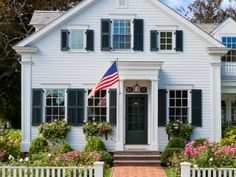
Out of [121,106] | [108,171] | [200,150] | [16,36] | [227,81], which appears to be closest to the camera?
[200,150]

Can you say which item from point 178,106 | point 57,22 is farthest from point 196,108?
point 57,22

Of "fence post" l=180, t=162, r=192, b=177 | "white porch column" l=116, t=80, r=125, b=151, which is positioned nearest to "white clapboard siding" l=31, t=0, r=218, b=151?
"white porch column" l=116, t=80, r=125, b=151

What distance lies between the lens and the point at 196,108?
77.5 feet

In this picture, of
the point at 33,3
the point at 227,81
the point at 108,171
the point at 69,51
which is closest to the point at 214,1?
the point at 33,3

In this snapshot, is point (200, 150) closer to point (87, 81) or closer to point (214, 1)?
point (87, 81)

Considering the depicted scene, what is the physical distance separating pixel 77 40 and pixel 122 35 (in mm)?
2091

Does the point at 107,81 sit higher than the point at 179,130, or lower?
higher

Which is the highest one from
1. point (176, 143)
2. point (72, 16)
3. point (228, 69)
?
point (72, 16)

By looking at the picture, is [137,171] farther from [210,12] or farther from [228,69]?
[210,12]

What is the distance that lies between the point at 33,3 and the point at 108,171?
1967 cm

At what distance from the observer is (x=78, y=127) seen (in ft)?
76.9

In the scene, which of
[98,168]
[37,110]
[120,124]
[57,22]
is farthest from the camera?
[57,22]

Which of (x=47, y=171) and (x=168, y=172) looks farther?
(x=168, y=172)

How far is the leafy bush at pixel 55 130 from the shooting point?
22922 mm
